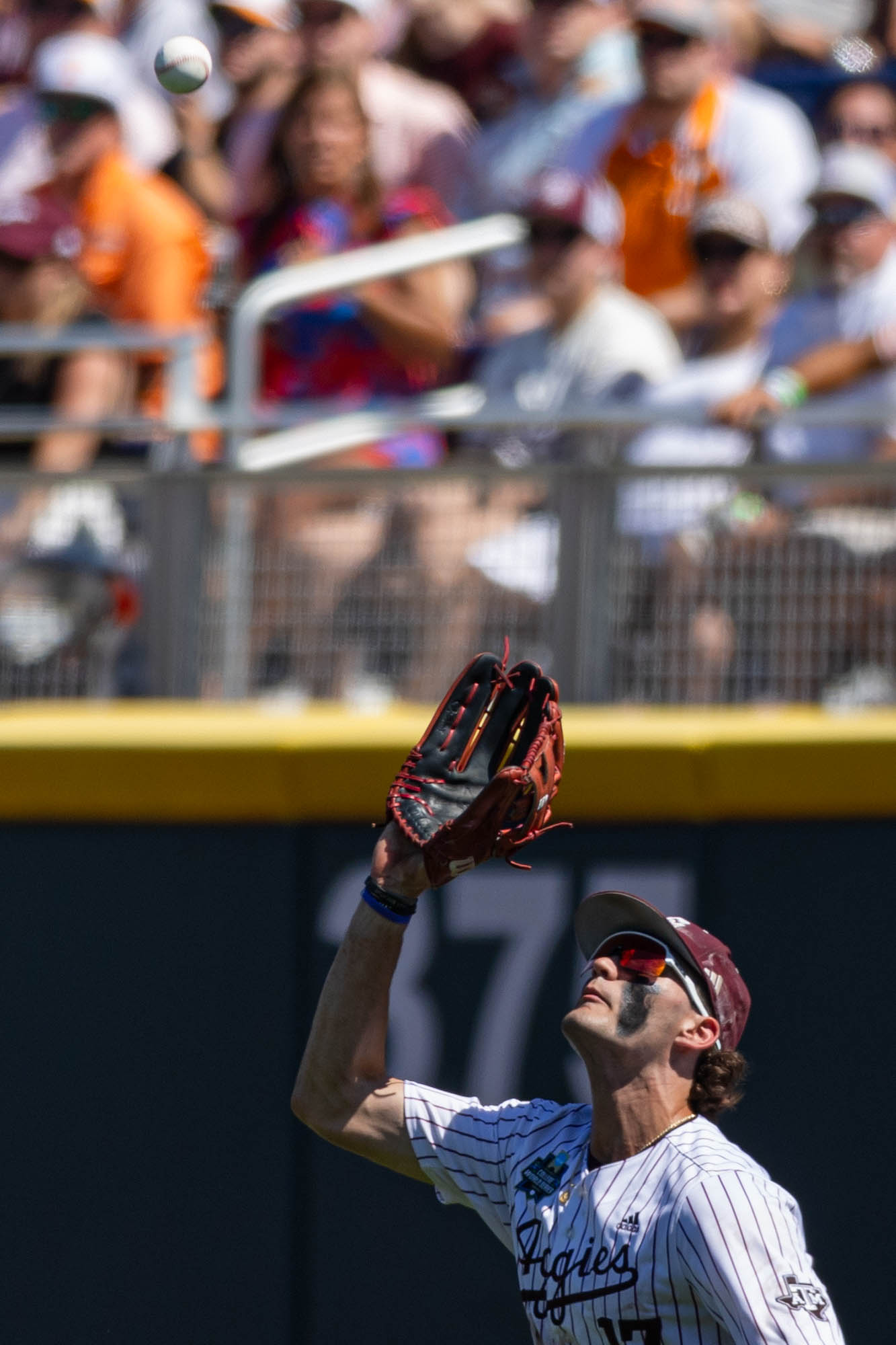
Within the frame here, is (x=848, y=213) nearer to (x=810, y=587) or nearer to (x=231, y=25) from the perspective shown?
(x=810, y=587)

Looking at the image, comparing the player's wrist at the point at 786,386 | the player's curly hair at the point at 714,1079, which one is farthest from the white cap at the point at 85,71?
the player's curly hair at the point at 714,1079

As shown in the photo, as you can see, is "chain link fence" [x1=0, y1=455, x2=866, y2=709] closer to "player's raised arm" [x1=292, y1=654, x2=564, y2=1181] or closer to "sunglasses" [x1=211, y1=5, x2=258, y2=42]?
"player's raised arm" [x1=292, y1=654, x2=564, y2=1181]

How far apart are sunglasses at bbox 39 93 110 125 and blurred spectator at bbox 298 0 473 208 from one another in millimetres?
728

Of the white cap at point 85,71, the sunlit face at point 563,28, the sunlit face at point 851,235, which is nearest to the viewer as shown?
the sunlit face at point 851,235

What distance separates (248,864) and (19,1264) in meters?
0.92

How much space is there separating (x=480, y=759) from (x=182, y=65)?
2.49m

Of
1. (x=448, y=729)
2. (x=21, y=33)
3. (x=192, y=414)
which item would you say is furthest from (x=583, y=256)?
(x=21, y=33)

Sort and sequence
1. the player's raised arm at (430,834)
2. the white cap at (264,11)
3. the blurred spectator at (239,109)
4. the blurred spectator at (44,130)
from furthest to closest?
the blurred spectator at (44,130) < the white cap at (264,11) < the blurred spectator at (239,109) < the player's raised arm at (430,834)

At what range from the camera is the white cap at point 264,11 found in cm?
630

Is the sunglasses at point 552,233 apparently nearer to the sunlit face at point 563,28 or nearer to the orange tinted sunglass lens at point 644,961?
the sunlit face at point 563,28

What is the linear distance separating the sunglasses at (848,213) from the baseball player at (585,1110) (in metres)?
2.55

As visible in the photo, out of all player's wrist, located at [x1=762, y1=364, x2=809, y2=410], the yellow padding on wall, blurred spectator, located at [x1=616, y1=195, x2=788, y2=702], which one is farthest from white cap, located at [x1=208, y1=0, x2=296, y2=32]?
the yellow padding on wall

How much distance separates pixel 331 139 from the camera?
16.8 ft

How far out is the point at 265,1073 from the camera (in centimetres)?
349
